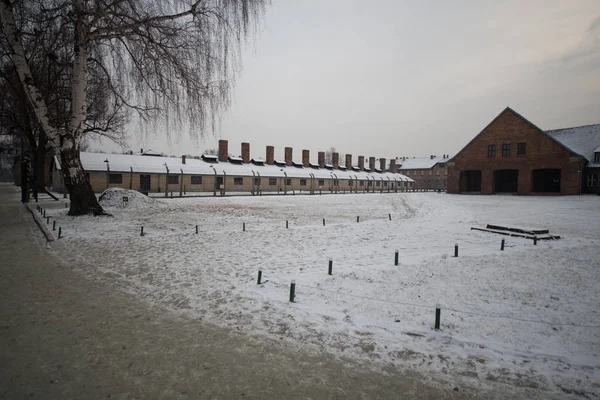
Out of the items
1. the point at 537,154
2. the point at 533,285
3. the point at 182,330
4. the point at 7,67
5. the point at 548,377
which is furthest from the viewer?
the point at 537,154

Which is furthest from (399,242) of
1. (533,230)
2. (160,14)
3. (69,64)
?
(69,64)

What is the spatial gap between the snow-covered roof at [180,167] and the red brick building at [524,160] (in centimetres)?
2124

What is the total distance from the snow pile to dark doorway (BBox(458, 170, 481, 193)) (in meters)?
39.5

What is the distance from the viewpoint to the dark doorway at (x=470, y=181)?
4150cm

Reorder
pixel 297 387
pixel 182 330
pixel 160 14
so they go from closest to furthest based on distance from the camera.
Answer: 1. pixel 297 387
2. pixel 182 330
3. pixel 160 14

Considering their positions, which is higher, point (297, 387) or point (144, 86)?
point (144, 86)

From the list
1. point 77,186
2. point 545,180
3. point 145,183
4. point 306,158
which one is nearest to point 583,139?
point 545,180

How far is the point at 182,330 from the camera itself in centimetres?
407

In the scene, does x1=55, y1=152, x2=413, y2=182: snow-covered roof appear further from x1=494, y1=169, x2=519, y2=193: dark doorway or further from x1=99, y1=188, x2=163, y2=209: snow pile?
x1=494, y1=169, x2=519, y2=193: dark doorway

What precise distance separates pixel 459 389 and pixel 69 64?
17.3 meters

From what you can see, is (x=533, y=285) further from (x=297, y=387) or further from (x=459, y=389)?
(x=297, y=387)

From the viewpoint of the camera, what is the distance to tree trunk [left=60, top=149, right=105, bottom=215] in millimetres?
12836

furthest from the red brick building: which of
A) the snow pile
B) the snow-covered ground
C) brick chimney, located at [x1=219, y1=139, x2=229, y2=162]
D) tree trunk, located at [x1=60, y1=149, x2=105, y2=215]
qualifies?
tree trunk, located at [x1=60, y1=149, x2=105, y2=215]

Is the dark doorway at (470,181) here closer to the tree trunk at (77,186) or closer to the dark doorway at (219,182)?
the dark doorway at (219,182)
